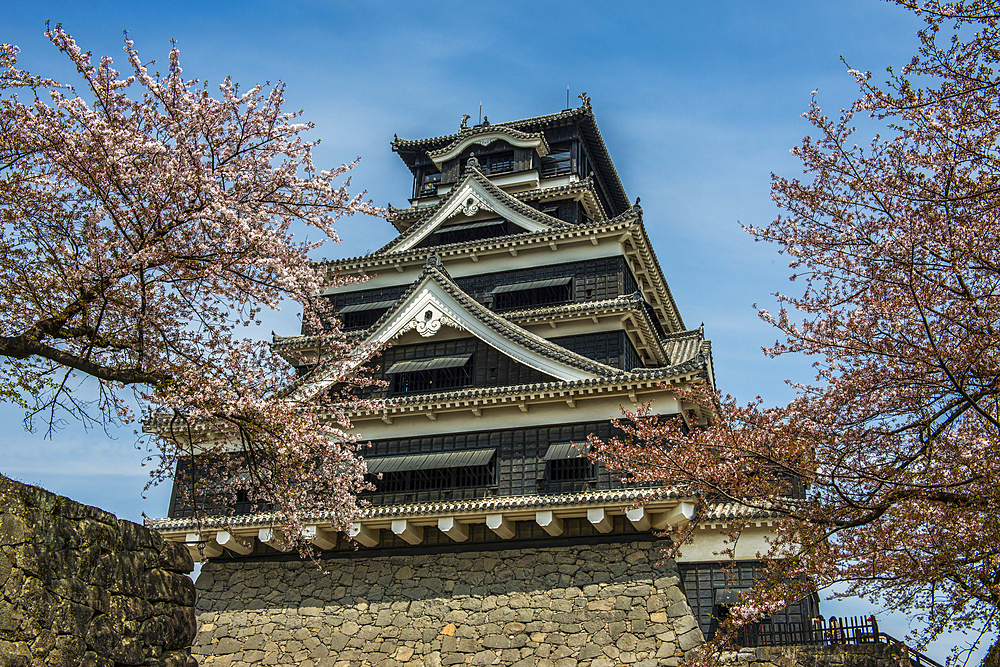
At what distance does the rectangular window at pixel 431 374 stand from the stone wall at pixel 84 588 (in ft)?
32.5

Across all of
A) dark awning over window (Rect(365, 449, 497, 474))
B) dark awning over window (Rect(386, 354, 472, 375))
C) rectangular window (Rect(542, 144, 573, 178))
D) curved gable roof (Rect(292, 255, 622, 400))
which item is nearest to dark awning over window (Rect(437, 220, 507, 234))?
rectangular window (Rect(542, 144, 573, 178))

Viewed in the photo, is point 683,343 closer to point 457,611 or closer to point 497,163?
point 497,163

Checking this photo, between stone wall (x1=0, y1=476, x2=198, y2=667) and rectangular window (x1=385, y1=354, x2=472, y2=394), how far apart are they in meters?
9.91

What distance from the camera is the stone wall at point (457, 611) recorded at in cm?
1441

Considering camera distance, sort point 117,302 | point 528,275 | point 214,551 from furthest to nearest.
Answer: point 528,275, point 214,551, point 117,302

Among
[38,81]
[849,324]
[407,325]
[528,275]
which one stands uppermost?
[528,275]

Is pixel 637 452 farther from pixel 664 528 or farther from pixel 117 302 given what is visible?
pixel 117 302

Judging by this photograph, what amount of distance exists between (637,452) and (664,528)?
5019 mm

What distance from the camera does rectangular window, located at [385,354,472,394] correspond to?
Result: 62.5ft

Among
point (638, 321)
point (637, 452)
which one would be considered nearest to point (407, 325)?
point (638, 321)

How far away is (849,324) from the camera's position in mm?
8516

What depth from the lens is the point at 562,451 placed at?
1677 centimetres

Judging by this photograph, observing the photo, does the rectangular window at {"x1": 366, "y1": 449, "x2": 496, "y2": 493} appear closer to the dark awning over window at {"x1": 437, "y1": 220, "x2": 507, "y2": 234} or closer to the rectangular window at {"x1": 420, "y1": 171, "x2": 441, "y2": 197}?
the dark awning over window at {"x1": 437, "y1": 220, "x2": 507, "y2": 234}

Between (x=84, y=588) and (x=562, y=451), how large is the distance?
10288mm
